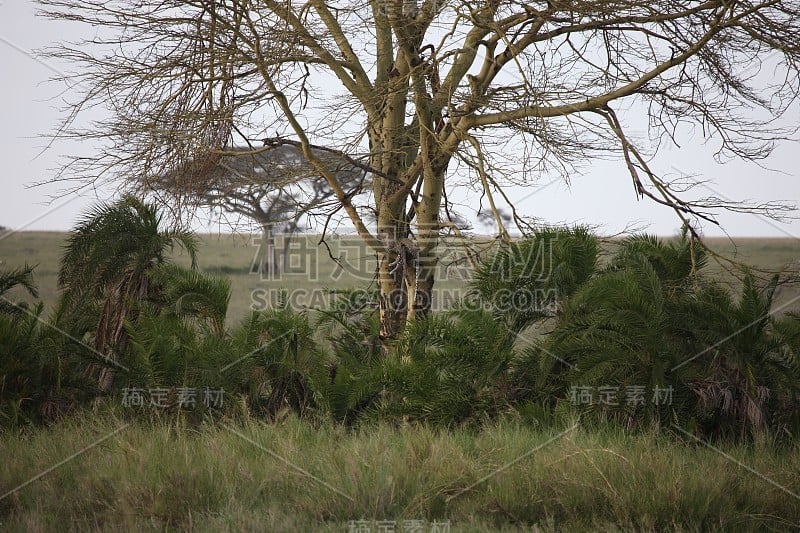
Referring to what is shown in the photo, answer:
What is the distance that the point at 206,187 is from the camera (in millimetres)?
9344

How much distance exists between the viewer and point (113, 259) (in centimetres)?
877

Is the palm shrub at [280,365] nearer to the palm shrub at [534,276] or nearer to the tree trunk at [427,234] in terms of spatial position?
the tree trunk at [427,234]

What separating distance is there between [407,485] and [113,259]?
17.5 feet

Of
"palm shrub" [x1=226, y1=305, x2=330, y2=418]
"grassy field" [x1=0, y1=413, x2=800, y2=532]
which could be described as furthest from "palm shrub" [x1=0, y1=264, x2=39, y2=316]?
"grassy field" [x1=0, y1=413, x2=800, y2=532]

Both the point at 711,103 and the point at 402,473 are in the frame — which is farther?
the point at 711,103

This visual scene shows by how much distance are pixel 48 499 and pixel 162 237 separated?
4381mm

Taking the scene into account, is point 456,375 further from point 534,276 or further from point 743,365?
point 743,365

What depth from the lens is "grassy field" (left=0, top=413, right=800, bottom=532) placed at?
14.5 feet

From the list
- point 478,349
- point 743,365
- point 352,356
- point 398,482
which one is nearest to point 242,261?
point 352,356

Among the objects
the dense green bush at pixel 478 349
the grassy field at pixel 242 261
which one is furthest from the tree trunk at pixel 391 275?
the grassy field at pixel 242 261

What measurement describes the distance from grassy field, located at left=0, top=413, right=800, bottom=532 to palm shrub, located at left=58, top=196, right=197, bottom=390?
2841mm

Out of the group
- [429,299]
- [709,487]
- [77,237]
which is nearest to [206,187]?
[77,237]

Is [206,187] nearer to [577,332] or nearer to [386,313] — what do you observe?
[386,313]

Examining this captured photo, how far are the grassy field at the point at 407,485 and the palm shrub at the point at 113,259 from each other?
2841 mm
